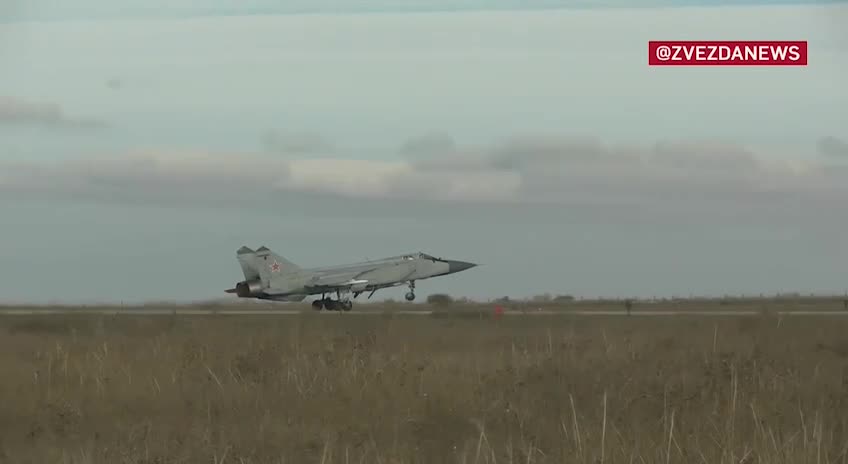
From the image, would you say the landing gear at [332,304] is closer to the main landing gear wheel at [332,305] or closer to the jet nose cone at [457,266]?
the main landing gear wheel at [332,305]

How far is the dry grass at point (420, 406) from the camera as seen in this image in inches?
380

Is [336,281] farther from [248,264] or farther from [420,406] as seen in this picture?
[420,406]

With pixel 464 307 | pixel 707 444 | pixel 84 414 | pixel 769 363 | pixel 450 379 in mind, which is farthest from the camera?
pixel 464 307

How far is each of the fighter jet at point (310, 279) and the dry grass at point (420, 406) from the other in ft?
115

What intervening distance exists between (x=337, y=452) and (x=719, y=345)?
13.4 meters

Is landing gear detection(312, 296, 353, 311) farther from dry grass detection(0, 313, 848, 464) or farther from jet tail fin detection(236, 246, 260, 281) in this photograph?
dry grass detection(0, 313, 848, 464)

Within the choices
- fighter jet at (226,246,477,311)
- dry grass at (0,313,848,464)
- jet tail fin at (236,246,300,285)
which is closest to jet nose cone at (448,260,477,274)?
fighter jet at (226,246,477,311)

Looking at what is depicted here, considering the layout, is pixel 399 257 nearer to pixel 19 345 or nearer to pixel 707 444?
pixel 19 345

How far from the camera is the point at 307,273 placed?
5672 cm

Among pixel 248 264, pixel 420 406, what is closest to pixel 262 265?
pixel 248 264

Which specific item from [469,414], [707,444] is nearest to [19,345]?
[469,414]

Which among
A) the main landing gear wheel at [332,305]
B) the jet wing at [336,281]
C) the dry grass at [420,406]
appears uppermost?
the jet wing at [336,281]

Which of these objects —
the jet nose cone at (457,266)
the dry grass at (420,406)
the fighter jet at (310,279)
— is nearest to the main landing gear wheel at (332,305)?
the fighter jet at (310,279)

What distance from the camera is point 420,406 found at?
12.8m
